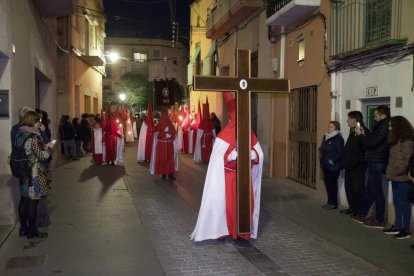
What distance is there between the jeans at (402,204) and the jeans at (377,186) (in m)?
0.42

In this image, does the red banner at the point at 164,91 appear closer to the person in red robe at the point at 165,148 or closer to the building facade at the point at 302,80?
the person in red robe at the point at 165,148

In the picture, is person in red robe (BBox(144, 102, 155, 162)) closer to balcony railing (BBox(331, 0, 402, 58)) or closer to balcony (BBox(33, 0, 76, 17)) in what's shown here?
balcony (BBox(33, 0, 76, 17))

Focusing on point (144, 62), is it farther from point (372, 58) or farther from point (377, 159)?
point (377, 159)

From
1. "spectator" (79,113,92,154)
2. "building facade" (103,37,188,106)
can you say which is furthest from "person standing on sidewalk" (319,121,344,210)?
"building facade" (103,37,188,106)

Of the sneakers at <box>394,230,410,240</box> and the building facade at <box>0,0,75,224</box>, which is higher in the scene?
the building facade at <box>0,0,75,224</box>

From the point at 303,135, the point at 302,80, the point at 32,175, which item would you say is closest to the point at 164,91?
the point at 302,80

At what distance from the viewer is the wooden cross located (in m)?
6.18

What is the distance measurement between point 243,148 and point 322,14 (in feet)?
15.5

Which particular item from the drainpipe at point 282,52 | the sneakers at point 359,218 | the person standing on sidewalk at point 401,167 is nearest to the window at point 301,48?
A: the drainpipe at point 282,52

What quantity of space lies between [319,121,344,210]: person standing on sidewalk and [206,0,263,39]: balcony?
629cm

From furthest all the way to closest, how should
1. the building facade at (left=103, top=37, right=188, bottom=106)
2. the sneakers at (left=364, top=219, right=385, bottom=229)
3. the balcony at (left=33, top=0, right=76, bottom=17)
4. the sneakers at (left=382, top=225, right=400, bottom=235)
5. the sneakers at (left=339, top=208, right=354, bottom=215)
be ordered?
the building facade at (left=103, top=37, right=188, bottom=106) < the balcony at (left=33, top=0, right=76, bottom=17) < the sneakers at (left=339, top=208, right=354, bottom=215) < the sneakers at (left=364, top=219, right=385, bottom=229) < the sneakers at (left=382, top=225, right=400, bottom=235)

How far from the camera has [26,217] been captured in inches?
258

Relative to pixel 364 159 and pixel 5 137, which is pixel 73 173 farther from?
pixel 364 159

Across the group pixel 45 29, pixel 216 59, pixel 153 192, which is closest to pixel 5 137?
pixel 153 192
